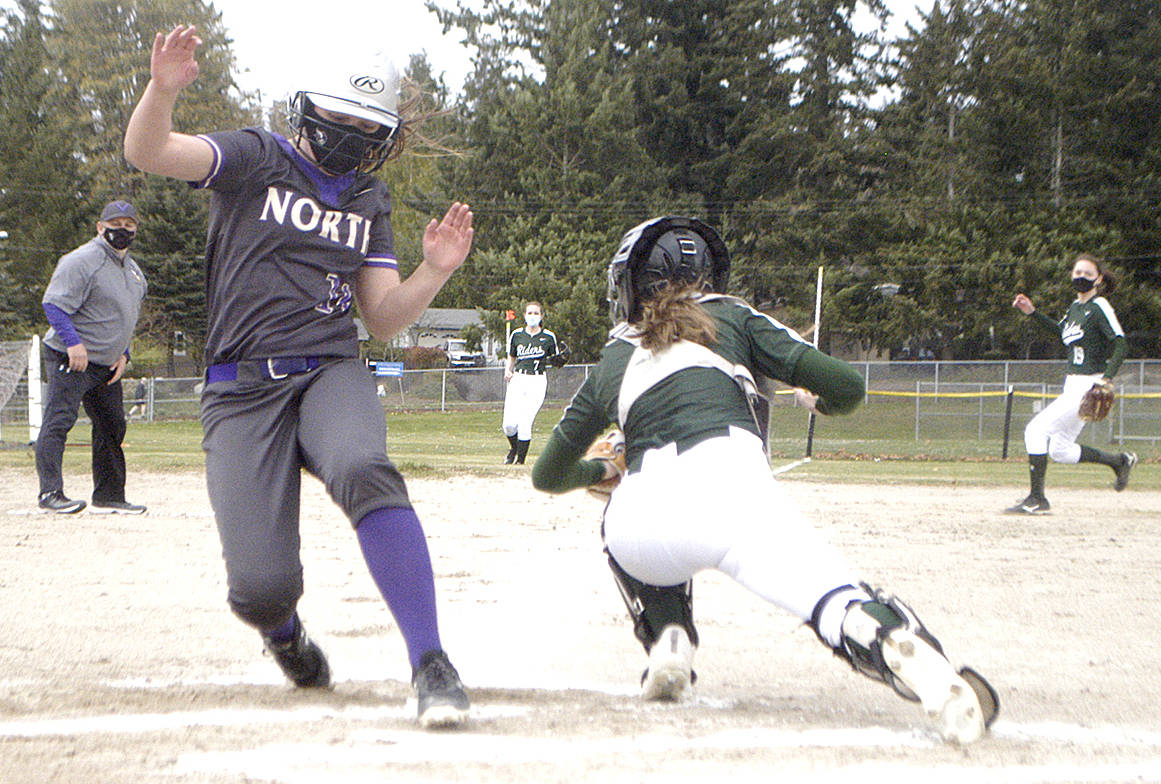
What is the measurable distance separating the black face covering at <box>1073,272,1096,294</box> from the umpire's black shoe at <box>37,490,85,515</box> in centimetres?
727

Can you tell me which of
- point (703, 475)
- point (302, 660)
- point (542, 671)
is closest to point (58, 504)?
point (302, 660)

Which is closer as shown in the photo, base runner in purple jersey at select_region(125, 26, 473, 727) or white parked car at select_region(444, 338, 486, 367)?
base runner in purple jersey at select_region(125, 26, 473, 727)

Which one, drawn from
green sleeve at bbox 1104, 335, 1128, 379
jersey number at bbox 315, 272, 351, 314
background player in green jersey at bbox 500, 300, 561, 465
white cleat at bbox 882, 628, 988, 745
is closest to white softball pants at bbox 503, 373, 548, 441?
background player in green jersey at bbox 500, 300, 561, 465

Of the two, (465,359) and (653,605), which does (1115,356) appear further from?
(465,359)

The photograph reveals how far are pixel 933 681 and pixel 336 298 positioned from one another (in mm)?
1993

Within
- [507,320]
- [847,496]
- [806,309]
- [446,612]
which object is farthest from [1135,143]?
[446,612]

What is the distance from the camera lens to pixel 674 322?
3.30 m

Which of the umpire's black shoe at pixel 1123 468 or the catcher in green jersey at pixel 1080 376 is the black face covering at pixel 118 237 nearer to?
the catcher in green jersey at pixel 1080 376

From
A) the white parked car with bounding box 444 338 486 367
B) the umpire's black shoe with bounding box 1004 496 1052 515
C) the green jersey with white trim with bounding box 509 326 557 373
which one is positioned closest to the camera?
the umpire's black shoe with bounding box 1004 496 1052 515

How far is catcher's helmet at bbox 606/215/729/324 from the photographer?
3.51m

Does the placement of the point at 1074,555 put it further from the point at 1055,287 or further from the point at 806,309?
the point at 806,309

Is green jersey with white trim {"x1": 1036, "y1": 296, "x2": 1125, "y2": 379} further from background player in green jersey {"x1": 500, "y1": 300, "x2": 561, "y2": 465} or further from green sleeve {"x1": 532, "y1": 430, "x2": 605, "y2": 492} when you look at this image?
green sleeve {"x1": 532, "y1": 430, "x2": 605, "y2": 492}

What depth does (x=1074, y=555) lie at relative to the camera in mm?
6773

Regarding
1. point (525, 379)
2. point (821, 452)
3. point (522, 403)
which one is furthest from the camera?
point (821, 452)
